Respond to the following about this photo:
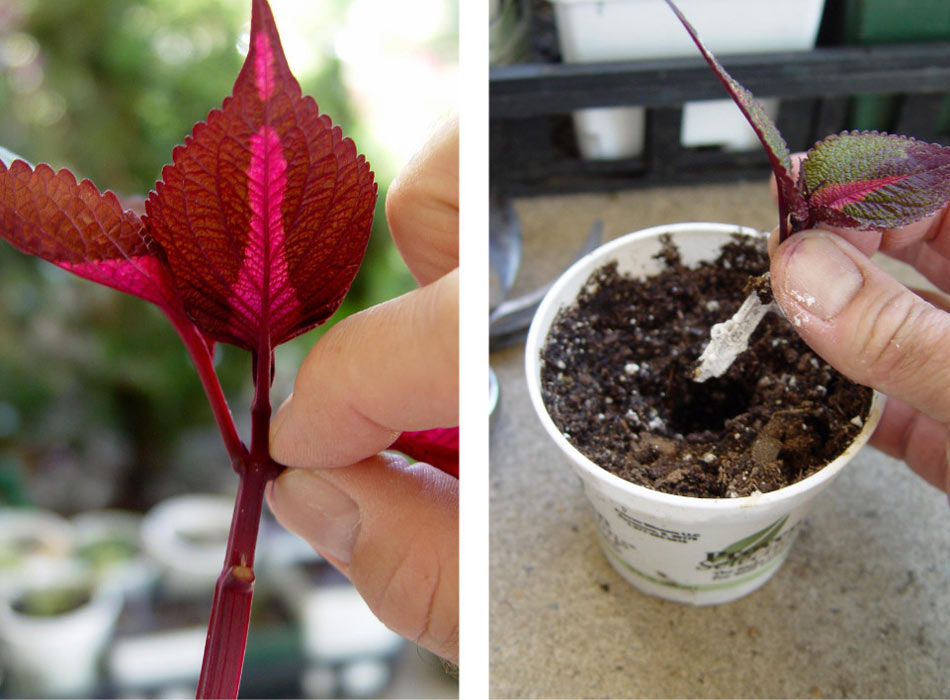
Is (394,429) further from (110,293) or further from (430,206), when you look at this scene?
(110,293)

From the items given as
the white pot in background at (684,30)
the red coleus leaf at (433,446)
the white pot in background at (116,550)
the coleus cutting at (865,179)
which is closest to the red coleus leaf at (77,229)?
the red coleus leaf at (433,446)

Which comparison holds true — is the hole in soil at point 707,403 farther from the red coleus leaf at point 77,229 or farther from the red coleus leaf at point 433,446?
the red coleus leaf at point 77,229

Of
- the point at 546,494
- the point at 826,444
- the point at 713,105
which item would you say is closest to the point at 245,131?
the point at 826,444

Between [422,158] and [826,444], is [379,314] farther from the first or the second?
[826,444]

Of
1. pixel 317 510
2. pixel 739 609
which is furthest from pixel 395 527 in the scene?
pixel 739 609

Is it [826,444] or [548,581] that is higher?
[826,444]

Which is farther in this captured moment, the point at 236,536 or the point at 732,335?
the point at 732,335
